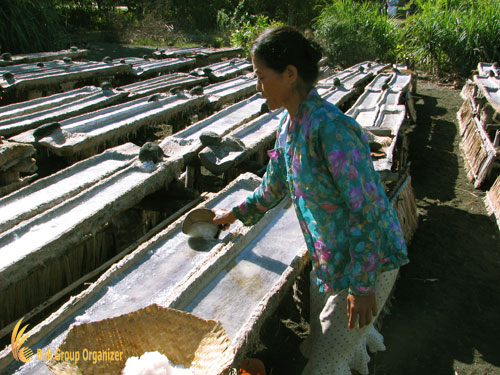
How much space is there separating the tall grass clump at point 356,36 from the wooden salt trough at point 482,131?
5201 mm

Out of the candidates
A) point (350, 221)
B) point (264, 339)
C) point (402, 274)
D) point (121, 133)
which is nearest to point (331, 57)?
point (121, 133)

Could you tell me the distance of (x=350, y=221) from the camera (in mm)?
1646

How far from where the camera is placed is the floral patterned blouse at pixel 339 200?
1579 millimetres

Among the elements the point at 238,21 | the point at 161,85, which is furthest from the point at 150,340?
the point at 238,21

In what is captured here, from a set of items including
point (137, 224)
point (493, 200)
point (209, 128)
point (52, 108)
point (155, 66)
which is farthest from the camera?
point (155, 66)

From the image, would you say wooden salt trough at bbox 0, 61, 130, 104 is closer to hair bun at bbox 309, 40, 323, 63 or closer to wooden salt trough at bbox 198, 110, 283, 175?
wooden salt trough at bbox 198, 110, 283, 175

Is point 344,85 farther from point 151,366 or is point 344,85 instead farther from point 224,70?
point 151,366

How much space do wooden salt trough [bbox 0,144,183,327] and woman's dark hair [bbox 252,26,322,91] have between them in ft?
6.39

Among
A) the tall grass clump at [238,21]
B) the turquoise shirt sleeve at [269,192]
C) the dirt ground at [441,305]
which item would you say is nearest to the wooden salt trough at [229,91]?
the dirt ground at [441,305]

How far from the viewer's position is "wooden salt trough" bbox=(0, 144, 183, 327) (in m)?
2.79

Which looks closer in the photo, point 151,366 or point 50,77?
point 151,366

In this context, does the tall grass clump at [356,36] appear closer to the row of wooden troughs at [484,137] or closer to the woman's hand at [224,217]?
the row of wooden troughs at [484,137]

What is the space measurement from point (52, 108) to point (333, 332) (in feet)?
17.3

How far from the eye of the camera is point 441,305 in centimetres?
347
